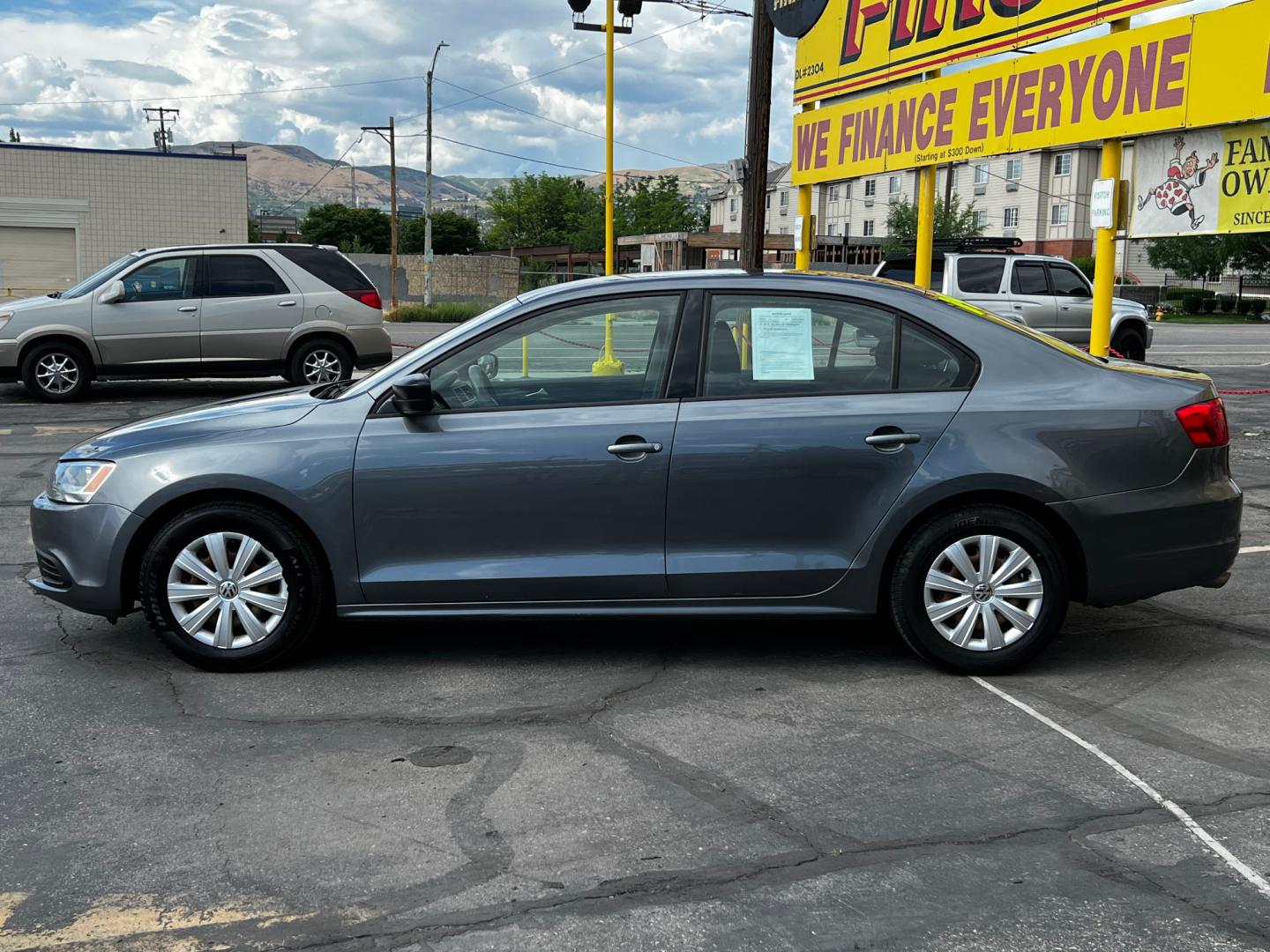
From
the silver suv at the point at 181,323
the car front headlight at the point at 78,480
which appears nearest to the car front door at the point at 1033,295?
the silver suv at the point at 181,323

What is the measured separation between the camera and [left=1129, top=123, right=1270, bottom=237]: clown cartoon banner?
12.2 meters

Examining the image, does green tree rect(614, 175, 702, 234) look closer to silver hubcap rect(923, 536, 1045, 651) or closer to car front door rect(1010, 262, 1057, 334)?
car front door rect(1010, 262, 1057, 334)

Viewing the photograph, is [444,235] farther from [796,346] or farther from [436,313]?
[796,346]

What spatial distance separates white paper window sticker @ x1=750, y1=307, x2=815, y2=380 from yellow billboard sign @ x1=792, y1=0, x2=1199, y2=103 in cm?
883

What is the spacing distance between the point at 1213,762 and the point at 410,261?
63009 millimetres

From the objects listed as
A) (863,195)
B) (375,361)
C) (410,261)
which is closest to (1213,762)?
(375,361)

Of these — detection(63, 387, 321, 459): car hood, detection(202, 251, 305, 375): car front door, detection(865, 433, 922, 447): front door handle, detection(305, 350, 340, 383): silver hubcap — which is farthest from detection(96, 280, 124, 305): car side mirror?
detection(865, 433, 922, 447): front door handle

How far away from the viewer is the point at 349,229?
108312 millimetres

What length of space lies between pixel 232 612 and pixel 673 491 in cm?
188

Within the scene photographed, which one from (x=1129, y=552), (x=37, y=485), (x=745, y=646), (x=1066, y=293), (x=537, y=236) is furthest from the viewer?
(x=537, y=236)

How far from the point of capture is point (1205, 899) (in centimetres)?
337

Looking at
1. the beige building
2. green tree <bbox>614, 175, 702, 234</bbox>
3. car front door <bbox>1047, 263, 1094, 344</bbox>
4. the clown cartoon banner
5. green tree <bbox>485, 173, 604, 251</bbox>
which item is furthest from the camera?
green tree <bbox>614, 175, 702, 234</bbox>

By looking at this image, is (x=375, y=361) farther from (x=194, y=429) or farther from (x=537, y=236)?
(x=537, y=236)

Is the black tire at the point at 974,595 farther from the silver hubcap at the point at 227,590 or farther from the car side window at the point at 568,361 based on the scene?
the silver hubcap at the point at 227,590
